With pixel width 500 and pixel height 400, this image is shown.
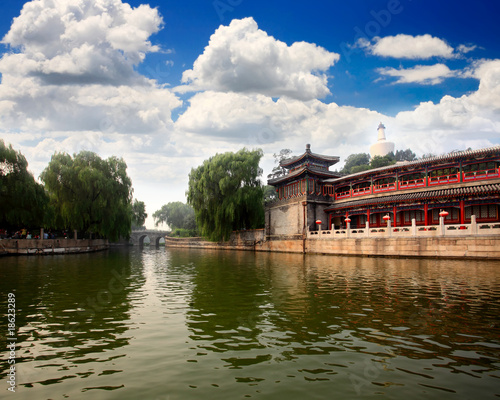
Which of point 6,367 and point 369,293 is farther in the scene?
point 369,293

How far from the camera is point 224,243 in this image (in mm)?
45281

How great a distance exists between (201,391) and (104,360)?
1.79m

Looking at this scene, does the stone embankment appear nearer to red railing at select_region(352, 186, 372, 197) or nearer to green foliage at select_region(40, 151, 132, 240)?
red railing at select_region(352, 186, 372, 197)

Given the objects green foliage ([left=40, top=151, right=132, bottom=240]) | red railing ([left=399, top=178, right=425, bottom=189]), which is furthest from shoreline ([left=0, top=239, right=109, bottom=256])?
red railing ([left=399, top=178, right=425, bottom=189])

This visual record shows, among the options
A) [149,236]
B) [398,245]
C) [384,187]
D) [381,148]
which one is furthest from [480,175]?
[149,236]

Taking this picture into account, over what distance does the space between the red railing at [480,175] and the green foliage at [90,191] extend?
29.6 meters

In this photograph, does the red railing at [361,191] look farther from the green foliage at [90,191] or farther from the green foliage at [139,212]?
the green foliage at [139,212]

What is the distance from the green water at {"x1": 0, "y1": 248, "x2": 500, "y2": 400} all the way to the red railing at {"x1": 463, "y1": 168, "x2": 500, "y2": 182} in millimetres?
17555

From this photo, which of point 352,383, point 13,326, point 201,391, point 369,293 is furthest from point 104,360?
point 369,293

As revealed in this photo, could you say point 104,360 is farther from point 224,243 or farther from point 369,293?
point 224,243

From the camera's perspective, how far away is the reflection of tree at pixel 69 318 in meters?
5.38

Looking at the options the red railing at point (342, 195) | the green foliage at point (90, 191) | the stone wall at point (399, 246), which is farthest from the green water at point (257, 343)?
the red railing at point (342, 195)

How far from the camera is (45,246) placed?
98.3ft

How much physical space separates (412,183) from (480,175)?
499cm
